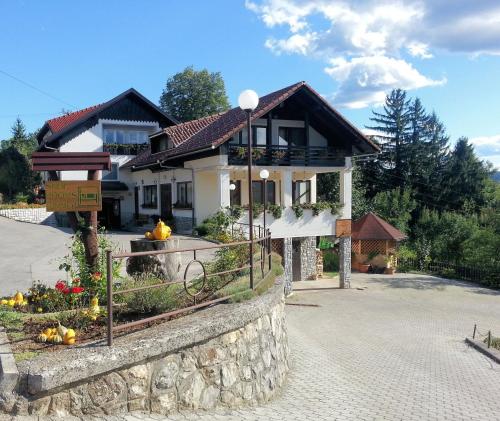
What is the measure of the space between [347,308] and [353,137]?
7.57 meters

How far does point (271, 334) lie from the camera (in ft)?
22.2

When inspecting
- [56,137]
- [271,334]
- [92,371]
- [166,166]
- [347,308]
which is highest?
[56,137]

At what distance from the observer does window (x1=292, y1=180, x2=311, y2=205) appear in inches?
910

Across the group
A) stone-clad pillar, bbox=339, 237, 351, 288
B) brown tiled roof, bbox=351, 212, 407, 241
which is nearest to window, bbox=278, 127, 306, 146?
stone-clad pillar, bbox=339, 237, 351, 288

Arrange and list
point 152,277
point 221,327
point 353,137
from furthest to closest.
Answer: point 353,137
point 152,277
point 221,327

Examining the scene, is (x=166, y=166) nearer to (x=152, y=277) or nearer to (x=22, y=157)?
(x=152, y=277)

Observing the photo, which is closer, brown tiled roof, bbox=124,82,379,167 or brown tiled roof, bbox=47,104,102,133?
brown tiled roof, bbox=124,82,379,167

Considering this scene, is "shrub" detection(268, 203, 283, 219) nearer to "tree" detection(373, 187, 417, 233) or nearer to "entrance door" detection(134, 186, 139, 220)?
"entrance door" detection(134, 186, 139, 220)

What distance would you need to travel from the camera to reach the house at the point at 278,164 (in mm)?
18688

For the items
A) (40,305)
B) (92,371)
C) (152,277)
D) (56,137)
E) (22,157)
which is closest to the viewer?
(92,371)

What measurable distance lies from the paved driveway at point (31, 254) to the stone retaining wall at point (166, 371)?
408 cm

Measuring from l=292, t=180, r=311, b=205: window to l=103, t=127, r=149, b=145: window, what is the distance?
38.0ft

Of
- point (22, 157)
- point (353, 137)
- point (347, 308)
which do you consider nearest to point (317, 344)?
point (347, 308)

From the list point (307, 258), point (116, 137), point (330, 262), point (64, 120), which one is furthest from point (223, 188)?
point (64, 120)
